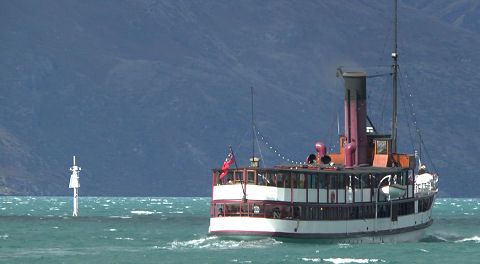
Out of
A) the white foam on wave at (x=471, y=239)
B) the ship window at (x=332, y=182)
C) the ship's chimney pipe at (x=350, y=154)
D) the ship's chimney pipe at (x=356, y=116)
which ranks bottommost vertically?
the white foam on wave at (x=471, y=239)

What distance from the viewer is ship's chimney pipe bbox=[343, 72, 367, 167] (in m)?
104

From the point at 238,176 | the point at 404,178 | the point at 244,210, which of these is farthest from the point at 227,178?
the point at 404,178

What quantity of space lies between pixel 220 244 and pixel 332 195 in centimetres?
881

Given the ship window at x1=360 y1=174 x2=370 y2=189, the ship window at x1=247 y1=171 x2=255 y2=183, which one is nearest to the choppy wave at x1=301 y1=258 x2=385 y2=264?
the ship window at x1=247 y1=171 x2=255 y2=183

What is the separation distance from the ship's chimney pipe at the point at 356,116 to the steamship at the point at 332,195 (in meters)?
0.08

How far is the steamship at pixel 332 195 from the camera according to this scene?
298 feet

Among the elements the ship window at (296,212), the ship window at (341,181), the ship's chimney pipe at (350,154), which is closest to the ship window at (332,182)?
the ship window at (341,181)

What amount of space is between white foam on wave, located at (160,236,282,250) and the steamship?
84 cm

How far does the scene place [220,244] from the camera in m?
94.8

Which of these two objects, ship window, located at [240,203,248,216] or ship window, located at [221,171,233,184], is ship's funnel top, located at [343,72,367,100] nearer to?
ship window, located at [221,171,233,184]

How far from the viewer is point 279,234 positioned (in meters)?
90.6

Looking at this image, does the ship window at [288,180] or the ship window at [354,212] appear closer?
the ship window at [288,180]

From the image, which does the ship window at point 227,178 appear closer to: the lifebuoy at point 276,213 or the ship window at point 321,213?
the lifebuoy at point 276,213

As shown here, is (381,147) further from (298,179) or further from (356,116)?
(298,179)
